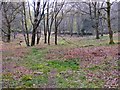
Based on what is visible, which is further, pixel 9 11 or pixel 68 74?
pixel 9 11

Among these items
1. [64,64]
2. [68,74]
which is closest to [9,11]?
[64,64]

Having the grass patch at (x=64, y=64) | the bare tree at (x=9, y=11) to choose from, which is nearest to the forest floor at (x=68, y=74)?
the grass patch at (x=64, y=64)

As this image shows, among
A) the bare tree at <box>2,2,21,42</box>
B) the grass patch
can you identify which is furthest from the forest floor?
the bare tree at <box>2,2,21,42</box>

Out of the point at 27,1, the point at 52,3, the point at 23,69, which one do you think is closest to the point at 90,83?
the point at 23,69

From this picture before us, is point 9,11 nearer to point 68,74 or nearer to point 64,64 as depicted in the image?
point 64,64

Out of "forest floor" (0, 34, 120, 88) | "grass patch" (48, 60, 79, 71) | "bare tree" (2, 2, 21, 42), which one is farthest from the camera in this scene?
"bare tree" (2, 2, 21, 42)

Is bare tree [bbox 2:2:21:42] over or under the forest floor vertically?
over

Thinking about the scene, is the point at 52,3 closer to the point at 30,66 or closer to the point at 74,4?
the point at 74,4

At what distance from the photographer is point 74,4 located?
154ft

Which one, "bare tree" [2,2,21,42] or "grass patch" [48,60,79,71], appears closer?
"grass patch" [48,60,79,71]

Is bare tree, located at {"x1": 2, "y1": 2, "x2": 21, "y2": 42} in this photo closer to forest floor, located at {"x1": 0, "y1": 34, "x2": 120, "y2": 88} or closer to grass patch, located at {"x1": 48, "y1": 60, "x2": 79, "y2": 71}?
grass patch, located at {"x1": 48, "y1": 60, "x2": 79, "y2": 71}

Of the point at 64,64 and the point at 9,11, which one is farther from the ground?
the point at 9,11

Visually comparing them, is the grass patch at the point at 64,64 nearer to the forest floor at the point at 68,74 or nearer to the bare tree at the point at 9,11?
the forest floor at the point at 68,74

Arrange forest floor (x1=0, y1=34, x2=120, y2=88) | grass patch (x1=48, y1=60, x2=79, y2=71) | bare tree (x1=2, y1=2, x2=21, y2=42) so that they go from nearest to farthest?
1. forest floor (x1=0, y1=34, x2=120, y2=88)
2. grass patch (x1=48, y1=60, x2=79, y2=71)
3. bare tree (x1=2, y1=2, x2=21, y2=42)
